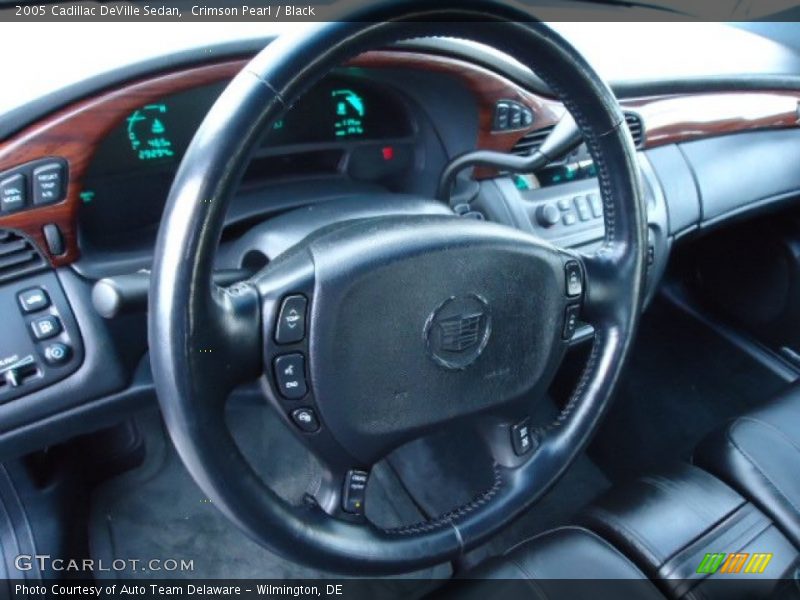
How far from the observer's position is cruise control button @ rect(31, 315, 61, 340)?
3.53ft

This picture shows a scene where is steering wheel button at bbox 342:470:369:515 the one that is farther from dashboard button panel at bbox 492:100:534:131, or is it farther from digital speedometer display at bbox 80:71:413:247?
dashboard button panel at bbox 492:100:534:131

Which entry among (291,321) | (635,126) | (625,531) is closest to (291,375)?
(291,321)

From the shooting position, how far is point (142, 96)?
3.49 ft

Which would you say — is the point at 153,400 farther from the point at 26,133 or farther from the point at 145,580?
the point at 145,580

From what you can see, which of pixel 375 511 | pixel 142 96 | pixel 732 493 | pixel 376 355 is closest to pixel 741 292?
pixel 732 493

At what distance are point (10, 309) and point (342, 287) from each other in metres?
0.47

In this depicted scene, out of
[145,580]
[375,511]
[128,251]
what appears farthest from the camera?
[375,511]

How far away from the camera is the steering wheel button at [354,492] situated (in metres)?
0.97

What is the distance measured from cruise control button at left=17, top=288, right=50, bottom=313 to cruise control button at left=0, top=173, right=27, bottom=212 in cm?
12

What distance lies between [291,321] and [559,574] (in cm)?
57

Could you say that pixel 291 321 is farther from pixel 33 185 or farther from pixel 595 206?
pixel 595 206

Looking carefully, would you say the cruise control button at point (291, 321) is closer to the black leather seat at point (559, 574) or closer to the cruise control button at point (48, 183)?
the cruise control button at point (48, 183)

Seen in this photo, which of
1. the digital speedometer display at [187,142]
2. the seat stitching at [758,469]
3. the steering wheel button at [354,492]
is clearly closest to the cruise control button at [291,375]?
the steering wheel button at [354,492]

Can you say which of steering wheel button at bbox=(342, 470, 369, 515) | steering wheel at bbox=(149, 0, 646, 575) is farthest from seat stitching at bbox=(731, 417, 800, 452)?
steering wheel button at bbox=(342, 470, 369, 515)
